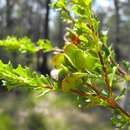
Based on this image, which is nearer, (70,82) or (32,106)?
(70,82)

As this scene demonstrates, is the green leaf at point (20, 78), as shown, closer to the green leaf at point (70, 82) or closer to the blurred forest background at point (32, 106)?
the green leaf at point (70, 82)

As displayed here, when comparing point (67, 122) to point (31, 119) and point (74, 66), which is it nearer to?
point (31, 119)

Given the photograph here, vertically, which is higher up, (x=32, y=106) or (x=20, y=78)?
(x=20, y=78)

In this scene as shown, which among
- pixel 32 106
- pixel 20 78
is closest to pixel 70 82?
pixel 20 78

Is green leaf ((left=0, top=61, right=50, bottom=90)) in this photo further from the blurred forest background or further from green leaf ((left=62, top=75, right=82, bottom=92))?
the blurred forest background

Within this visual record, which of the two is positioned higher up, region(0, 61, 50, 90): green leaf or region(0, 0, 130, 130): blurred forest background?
region(0, 61, 50, 90): green leaf

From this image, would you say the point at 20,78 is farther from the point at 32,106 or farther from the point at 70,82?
the point at 32,106

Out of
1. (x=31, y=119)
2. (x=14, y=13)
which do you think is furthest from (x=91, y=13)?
(x=14, y=13)

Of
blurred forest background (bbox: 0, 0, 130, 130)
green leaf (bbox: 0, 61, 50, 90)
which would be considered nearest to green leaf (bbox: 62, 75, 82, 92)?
green leaf (bbox: 0, 61, 50, 90)

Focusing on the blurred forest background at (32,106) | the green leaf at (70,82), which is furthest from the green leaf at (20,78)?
the blurred forest background at (32,106)

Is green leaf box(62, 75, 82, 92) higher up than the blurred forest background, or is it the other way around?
green leaf box(62, 75, 82, 92)

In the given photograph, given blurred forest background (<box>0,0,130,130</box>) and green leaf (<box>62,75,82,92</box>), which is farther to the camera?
blurred forest background (<box>0,0,130,130</box>)

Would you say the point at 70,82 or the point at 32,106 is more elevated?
the point at 70,82
